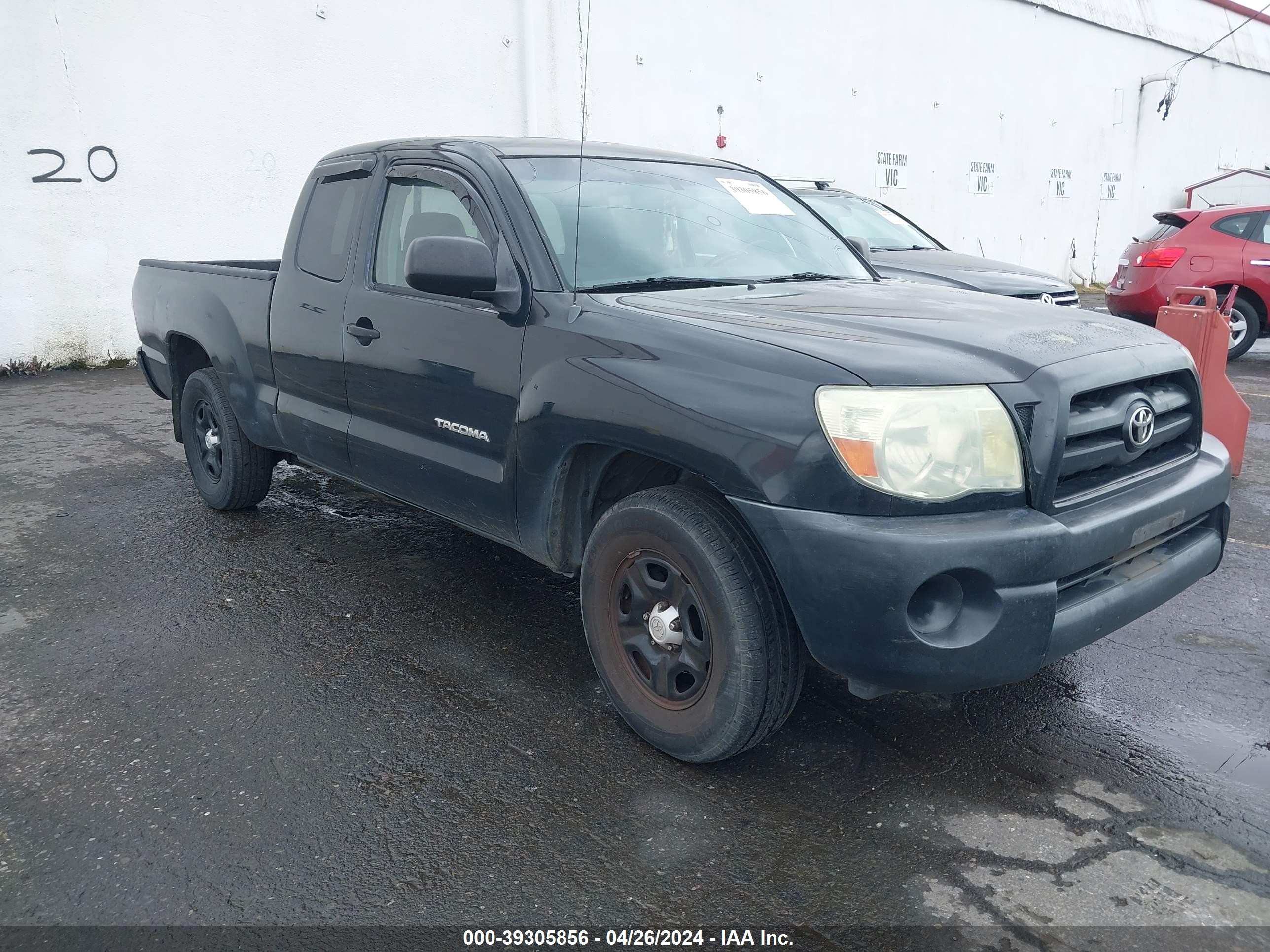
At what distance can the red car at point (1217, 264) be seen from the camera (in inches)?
401

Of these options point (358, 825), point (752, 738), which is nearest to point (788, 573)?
point (752, 738)

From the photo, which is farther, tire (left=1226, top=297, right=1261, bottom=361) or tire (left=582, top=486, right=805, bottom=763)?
tire (left=1226, top=297, right=1261, bottom=361)

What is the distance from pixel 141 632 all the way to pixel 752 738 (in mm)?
2524

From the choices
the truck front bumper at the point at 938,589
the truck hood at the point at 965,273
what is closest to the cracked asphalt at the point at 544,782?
the truck front bumper at the point at 938,589

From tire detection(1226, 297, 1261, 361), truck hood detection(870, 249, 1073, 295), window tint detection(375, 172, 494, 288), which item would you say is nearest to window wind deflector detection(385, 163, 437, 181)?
window tint detection(375, 172, 494, 288)

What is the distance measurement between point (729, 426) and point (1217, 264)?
9.75m

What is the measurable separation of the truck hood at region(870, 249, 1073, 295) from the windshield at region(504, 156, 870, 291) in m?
2.88

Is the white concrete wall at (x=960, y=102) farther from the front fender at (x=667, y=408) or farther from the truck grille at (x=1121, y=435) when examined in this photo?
the truck grille at (x=1121, y=435)

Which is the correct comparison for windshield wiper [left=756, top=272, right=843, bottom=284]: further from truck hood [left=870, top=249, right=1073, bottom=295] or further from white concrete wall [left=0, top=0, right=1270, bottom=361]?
white concrete wall [left=0, top=0, right=1270, bottom=361]

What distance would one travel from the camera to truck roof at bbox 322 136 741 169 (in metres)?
3.76

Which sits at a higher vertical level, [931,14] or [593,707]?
[931,14]

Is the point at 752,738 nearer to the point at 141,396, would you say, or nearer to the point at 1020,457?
the point at 1020,457

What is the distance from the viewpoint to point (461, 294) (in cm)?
327

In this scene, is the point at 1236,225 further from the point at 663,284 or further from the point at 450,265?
the point at 450,265
